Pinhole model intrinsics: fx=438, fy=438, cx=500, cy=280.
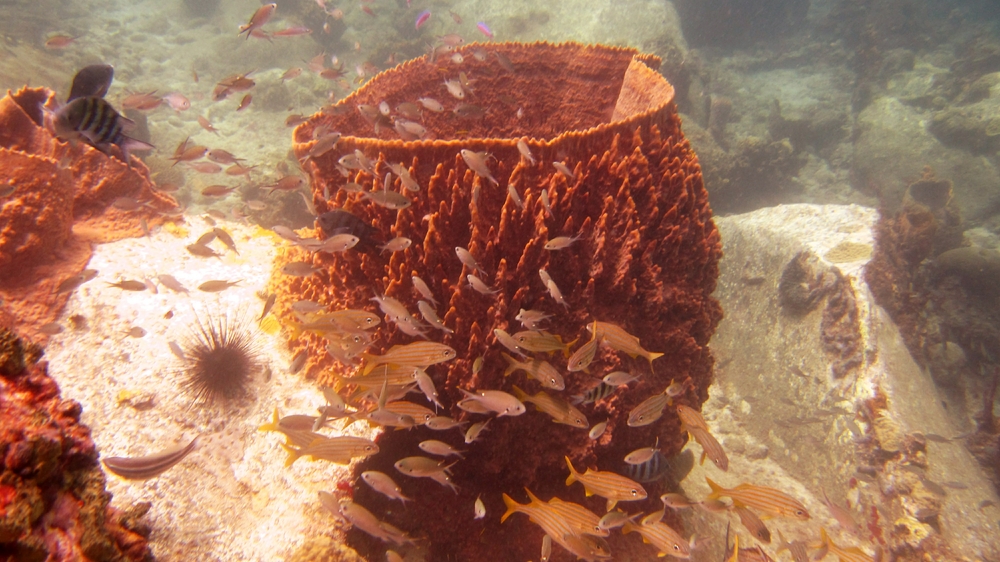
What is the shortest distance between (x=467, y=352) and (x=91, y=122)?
3.01 meters

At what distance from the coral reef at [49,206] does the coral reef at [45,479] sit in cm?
344

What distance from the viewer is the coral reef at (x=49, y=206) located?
14.1ft

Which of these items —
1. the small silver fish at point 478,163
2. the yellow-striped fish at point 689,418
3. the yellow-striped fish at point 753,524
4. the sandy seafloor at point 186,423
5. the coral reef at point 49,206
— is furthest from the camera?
the coral reef at point 49,206

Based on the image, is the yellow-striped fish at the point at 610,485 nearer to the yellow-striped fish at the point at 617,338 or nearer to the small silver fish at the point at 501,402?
the small silver fish at the point at 501,402

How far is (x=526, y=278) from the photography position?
3.45m

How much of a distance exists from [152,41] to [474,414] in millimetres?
30212

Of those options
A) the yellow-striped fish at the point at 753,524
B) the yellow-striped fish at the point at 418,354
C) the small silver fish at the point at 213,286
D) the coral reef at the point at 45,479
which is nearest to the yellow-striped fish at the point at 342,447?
the yellow-striped fish at the point at 418,354

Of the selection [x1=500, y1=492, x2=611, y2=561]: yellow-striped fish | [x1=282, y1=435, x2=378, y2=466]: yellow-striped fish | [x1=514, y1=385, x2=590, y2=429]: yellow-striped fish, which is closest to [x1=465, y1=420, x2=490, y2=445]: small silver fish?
[x1=514, y1=385, x2=590, y2=429]: yellow-striped fish

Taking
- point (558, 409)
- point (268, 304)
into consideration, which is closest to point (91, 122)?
point (268, 304)

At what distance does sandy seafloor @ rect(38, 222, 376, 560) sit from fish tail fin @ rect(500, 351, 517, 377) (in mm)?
1524

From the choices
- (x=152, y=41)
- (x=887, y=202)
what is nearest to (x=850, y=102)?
(x=887, y=202)

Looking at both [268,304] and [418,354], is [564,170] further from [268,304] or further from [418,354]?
[268,304]

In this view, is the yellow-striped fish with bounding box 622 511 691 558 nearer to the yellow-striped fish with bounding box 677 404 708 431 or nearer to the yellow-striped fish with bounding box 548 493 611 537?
the yellow-striped fish with bounding box 548 493 611 537

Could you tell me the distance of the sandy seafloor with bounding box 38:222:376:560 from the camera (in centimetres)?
336
